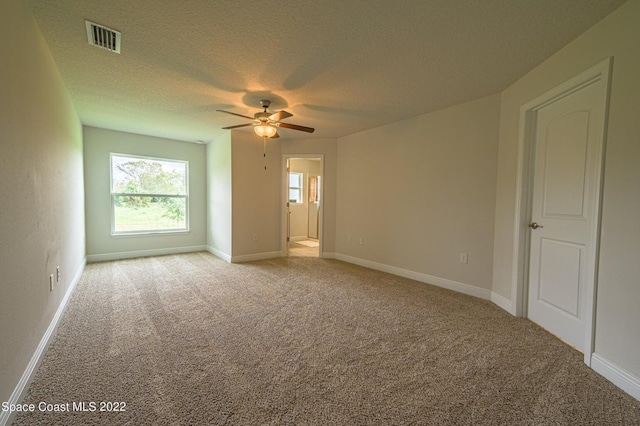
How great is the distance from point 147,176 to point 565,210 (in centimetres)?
650

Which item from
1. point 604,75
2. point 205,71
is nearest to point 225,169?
point 205,71

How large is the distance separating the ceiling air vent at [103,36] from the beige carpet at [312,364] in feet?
8.12

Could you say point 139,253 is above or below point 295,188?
below

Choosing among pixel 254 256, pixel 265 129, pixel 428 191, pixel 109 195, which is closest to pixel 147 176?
pixel 109 195

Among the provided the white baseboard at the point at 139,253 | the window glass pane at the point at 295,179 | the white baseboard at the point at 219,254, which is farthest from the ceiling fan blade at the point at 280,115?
the window glass pane at the point at 295,179

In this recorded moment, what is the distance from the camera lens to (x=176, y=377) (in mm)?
1706

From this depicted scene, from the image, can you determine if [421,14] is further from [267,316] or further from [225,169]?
[225,169]

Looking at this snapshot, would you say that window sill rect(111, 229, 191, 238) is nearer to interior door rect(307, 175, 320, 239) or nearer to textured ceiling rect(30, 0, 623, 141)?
textured ceiling rect(30, 0, 623, 141)

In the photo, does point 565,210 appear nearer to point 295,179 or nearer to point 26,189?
point 26,189

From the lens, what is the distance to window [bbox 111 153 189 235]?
4.99m

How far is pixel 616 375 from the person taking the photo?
169 centimetres

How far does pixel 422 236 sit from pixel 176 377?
335cm

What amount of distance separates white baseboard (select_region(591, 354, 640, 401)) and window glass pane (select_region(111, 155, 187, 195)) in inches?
256

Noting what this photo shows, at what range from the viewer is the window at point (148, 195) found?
16.4ft
